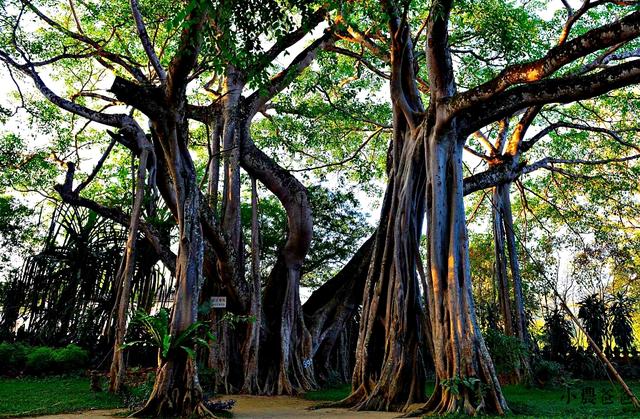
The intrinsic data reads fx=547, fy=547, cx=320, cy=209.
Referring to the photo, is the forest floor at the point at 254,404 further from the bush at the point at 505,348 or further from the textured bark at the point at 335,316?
the textured bark at the point at 335,316

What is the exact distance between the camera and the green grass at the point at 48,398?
17.8 ft

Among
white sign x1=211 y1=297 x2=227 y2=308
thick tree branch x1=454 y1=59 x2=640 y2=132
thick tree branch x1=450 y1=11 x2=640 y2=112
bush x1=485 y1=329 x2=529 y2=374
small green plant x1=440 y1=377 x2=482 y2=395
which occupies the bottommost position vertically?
small green plant x1=440 y1=377 x2=482 y2=395

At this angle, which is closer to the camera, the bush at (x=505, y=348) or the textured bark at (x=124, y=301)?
the textured bark at (x=124, y=301)

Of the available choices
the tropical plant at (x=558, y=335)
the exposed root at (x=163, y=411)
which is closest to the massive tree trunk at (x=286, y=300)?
the exposed root at (x=163, y=411)

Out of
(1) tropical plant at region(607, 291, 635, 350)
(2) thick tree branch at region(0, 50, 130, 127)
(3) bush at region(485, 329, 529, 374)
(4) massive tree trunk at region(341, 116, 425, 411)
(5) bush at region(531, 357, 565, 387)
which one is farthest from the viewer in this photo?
(1) tropical plant at region(607, 291, 635, 350)

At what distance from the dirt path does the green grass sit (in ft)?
1.03

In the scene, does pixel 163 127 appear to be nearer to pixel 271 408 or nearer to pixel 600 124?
pixel 271 408

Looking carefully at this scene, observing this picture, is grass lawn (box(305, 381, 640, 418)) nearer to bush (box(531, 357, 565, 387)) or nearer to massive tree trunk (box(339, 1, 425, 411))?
bush (box(531, 357, 565, 387))

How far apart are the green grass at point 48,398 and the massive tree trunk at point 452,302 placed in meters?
3.55

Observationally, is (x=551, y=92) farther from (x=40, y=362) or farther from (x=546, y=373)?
(x=40, y=362)

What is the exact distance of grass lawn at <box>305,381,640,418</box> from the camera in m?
5.39

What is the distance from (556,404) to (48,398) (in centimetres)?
605

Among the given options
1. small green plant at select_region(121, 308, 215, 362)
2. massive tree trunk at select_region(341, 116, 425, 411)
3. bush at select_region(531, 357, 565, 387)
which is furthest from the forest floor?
bush at select_region(531, 357, 565, 387)

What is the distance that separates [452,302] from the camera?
19.3ft
